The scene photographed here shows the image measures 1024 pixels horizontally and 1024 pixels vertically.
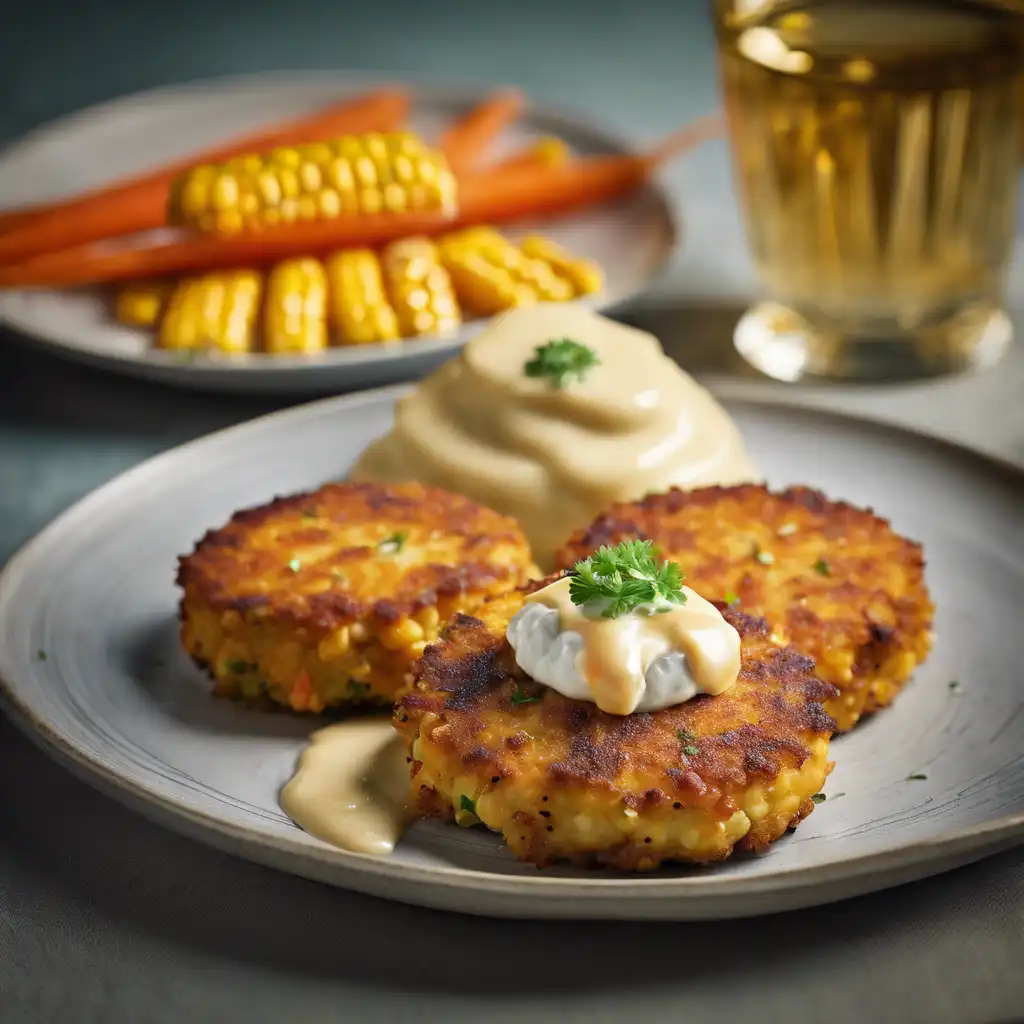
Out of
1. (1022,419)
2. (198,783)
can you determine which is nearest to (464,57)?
(1022,419)

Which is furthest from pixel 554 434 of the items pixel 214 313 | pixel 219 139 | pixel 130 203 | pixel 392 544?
pixel 219 139

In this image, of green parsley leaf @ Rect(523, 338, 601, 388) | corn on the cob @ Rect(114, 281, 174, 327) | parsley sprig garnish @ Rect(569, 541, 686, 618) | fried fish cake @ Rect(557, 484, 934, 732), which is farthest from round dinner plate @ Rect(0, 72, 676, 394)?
parsley sprig garnish @ Rect(569, 541, 686, 618)

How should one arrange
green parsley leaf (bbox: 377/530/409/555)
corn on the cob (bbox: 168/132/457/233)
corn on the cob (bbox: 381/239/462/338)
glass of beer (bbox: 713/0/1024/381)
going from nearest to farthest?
green parsley leaf (bbox: 377/530/409/555)
glass of beer (bbox: 713/0/1024/381)
corn on the cob (bbox: 381/239/462/338)
corn on the cob (bbox: 168/132/457/233)

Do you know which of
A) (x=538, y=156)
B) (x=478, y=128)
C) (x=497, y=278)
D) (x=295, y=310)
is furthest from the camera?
→ (x=478, y=128)

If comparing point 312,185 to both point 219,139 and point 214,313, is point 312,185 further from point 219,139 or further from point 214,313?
point 219,139

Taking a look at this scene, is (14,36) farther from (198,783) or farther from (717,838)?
(717,838)

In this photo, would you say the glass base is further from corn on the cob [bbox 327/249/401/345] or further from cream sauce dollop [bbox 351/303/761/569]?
corn on the cob [bbox 327/249/401/345]

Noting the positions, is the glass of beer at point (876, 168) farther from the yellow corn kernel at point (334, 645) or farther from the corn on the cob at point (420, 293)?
the yellow corn kernel at point (334, 645)

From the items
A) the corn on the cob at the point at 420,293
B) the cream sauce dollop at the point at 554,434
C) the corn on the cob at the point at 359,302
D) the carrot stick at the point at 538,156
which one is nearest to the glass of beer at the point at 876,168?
the cream sauce dollop at the point at 554,434
